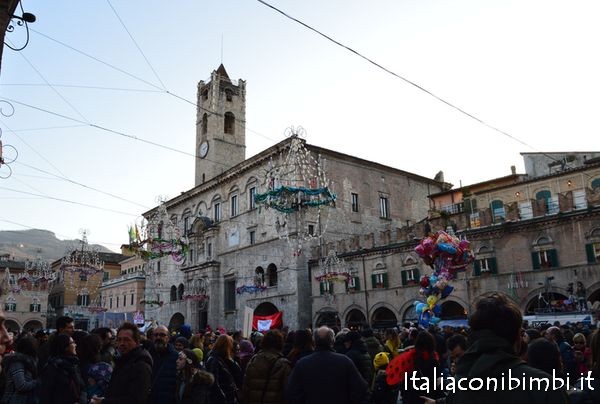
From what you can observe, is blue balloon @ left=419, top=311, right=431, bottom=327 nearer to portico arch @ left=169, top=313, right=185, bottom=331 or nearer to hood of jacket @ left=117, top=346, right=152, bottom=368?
hood of jacket @ left=117, top=346, right=152, bottom=368

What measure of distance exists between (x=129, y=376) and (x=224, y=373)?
164 centimetres

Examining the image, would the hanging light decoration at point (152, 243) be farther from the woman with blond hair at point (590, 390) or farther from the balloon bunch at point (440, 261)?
the woman with blond hair at point (590, 390)

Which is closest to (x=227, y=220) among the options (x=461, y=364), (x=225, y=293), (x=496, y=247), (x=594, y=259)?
(x=225, y=293)

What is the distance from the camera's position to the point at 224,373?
5566mm

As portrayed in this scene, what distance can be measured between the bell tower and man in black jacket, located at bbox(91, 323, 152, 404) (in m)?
39.0

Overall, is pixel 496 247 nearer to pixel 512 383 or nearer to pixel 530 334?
pixel 530 334

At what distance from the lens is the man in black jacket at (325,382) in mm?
4230

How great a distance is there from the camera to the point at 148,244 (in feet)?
87.0

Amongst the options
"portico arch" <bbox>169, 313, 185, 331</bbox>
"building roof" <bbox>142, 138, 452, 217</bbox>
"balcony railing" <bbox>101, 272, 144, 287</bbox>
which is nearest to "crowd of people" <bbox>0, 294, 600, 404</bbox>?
"building roof" <bbox>142, 138, 452, 217</bbox>

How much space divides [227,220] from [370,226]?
10974 millimetres

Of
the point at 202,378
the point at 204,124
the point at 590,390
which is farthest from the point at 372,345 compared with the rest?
the point at 204,124

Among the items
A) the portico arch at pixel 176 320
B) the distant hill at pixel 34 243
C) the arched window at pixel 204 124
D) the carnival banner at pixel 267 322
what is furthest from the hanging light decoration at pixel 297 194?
the distant hill at pixel 34 243

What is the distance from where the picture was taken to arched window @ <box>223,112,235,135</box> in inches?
1738

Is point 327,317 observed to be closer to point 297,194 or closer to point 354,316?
point 354,316
